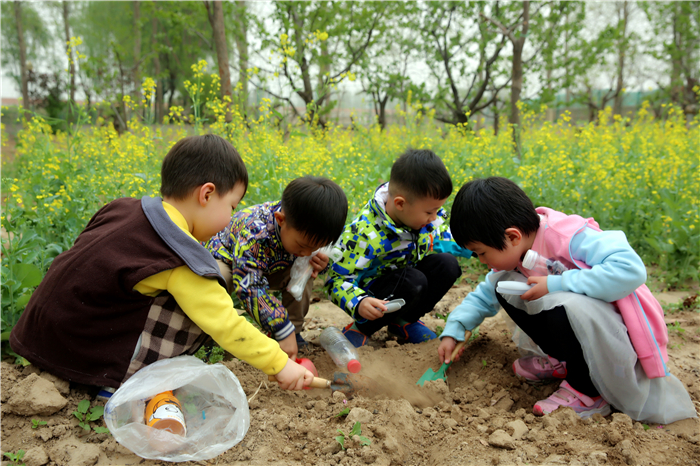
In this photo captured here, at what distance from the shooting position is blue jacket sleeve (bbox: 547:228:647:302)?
147 centimetres

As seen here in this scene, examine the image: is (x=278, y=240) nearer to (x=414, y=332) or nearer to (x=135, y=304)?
(x=135, y=304)

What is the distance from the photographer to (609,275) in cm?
149

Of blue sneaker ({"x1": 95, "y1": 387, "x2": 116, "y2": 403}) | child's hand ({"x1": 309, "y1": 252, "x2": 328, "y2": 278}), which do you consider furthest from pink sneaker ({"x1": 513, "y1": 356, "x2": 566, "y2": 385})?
blue sneaker ({"x1": 95, "y1": 387, "x2": 116, "y2": 403})

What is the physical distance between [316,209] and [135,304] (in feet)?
2.45

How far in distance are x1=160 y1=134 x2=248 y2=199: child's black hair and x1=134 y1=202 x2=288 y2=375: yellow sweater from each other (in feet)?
0.62

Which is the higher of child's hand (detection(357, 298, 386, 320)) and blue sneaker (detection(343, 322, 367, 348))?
child's hand (detection(357, 298, 386, 320))

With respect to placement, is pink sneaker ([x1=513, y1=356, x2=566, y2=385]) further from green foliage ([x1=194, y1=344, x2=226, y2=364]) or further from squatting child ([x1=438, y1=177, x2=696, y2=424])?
green foliage ([x1=194, y1=344, x2=226, y2=364])

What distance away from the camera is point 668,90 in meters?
15.0

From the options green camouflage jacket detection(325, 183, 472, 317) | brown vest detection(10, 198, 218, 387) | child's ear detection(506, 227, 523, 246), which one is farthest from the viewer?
green camouflage jacket detection(325, 183, 472, 317)

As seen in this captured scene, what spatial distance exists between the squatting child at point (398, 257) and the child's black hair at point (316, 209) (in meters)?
0.39

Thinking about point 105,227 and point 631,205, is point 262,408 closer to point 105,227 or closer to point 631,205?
point 105,227

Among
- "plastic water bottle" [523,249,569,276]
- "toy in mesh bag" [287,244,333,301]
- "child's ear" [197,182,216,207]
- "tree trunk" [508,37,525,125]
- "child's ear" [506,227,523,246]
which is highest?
"tree trunk" [508,37,525,125]

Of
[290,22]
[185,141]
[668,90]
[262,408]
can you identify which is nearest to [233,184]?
[185,141]

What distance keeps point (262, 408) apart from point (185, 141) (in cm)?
108
